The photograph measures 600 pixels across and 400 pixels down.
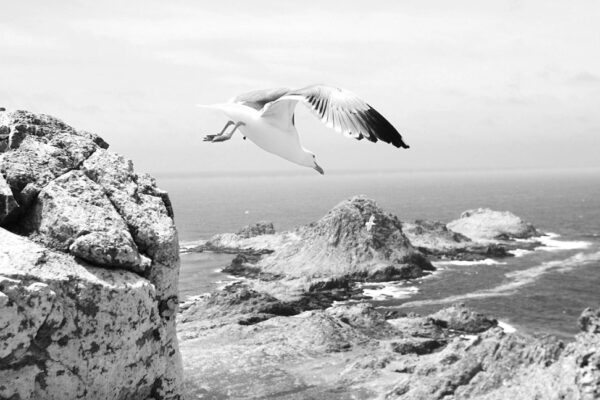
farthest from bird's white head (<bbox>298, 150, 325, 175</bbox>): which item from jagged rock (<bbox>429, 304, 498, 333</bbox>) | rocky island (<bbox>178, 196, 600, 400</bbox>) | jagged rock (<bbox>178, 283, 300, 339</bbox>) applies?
jagged rock (<bbox>429, 304, 498, 333</bbox>)

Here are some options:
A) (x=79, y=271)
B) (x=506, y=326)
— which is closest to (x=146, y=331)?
(x=79, y=271)

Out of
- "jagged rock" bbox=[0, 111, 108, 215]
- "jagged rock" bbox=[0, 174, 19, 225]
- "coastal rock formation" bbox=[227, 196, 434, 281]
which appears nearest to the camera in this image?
"jagged rock" bbox=[0, 174, 19, 225]

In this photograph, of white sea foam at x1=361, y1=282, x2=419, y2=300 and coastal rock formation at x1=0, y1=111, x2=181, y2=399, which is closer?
coastal rock formation at x1=0, y1=111, x2=181, y2=399

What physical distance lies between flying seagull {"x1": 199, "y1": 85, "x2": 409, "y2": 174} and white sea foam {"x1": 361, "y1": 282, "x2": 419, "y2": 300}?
68.2 meters

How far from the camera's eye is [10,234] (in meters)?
11.9

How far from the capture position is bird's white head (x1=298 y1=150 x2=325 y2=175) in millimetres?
A: 5363

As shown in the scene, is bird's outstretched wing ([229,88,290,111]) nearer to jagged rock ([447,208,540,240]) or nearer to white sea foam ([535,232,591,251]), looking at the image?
white sea foam ([535,232,591,251])

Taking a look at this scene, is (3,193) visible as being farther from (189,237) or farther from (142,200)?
(189,237)

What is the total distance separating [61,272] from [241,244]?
97.4 meters

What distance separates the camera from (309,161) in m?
5.42

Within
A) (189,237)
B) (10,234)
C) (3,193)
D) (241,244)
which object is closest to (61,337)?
(10,234)

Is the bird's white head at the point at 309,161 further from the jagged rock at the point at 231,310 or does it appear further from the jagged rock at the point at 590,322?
the jagged rock at the point at 231,310

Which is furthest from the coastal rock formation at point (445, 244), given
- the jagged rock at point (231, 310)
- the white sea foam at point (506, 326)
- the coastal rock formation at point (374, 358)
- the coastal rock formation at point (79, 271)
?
the coastal rock formation at point (79, 271)

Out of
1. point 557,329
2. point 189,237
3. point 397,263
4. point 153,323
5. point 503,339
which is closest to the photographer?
point 153,323
